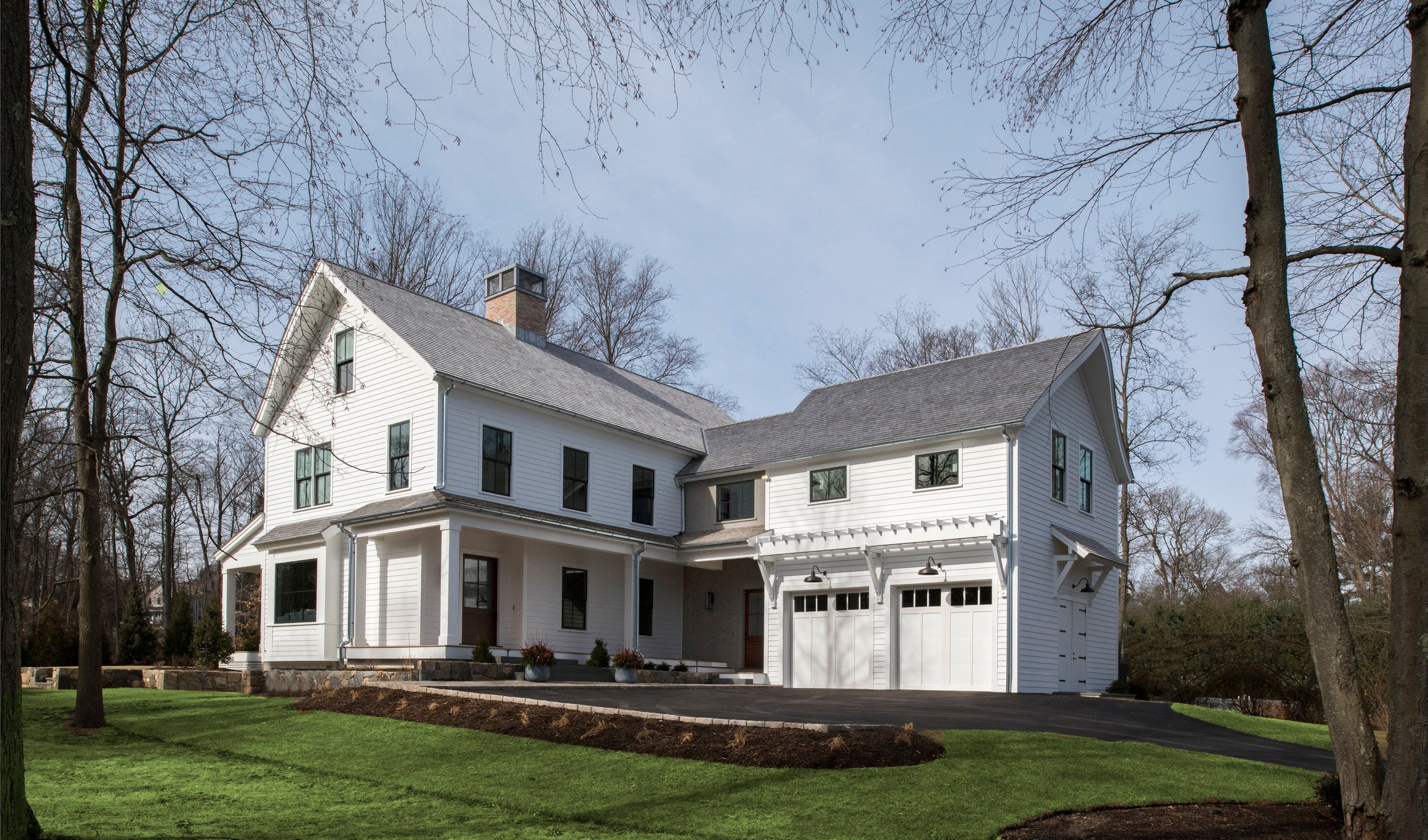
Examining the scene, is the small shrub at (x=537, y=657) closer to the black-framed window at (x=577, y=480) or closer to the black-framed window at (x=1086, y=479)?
the black-framed window at (x=577, y=480)

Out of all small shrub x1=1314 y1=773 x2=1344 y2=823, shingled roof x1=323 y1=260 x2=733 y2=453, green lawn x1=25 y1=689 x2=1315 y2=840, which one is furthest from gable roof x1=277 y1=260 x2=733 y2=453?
small shrub x1=1314 y1=773 x2=1344 y2=823

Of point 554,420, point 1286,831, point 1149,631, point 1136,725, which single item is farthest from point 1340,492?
point 1286,831

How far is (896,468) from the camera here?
20.2 m

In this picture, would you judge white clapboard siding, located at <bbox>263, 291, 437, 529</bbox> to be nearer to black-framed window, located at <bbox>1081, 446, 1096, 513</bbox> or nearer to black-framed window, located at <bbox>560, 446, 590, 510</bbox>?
black-framed window, located at <bbox>560, 446, 590, 510</bbox>

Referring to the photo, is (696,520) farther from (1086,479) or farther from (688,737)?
(688,737)

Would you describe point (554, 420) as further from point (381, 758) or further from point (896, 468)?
point (381, 758)

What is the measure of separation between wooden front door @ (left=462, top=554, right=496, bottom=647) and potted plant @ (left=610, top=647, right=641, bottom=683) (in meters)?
2.62

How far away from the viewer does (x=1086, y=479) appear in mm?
21672

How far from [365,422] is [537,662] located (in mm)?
6842

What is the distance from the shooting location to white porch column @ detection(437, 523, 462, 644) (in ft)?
58.5

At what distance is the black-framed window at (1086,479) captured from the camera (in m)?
21.5

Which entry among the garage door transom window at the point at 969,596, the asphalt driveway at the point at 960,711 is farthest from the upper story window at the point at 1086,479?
the asphalt driveway at the point at 960,711

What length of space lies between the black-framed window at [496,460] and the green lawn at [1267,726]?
12.8m

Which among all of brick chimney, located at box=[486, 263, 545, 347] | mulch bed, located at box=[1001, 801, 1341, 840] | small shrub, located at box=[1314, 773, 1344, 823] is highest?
brick chimney, located at box=[486, 263, 545, 347]
